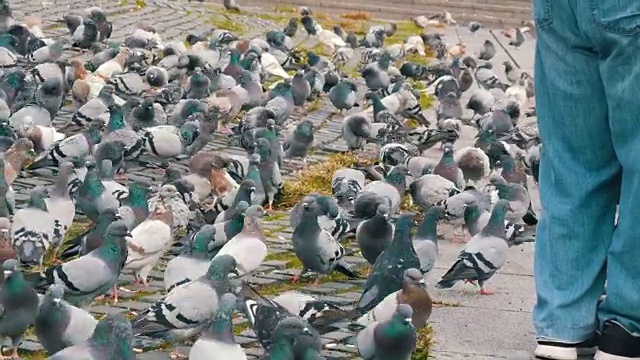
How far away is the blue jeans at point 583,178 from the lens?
168 inches

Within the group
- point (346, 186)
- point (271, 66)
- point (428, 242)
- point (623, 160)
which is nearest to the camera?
point (623, 160)

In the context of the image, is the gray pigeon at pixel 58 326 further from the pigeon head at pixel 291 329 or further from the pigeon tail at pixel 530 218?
the pigeon tail at pixel 530 218

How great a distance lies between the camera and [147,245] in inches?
278

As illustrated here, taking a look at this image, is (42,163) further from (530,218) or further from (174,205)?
(530,218)

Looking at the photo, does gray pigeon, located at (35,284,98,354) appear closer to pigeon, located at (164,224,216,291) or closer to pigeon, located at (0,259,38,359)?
pigeon, located at (0,259,38,359)

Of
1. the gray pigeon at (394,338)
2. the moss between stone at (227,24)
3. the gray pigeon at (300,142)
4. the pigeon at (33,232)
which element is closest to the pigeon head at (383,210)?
the pigeon at (33,232)

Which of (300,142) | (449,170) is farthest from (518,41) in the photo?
(449,170)

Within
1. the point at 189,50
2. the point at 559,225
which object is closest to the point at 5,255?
the point at 559,225

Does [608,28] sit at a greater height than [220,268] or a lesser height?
greater

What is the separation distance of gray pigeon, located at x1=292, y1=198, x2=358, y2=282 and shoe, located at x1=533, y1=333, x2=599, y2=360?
2653mm

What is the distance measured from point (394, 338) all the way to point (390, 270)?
1.11m

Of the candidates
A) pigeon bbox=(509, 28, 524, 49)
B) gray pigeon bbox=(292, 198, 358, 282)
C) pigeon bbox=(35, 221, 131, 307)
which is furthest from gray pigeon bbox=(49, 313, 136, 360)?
pigeon bbox=(509, 28, 524, 49)

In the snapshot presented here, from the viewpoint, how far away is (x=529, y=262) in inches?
307

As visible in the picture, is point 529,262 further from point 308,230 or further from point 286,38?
point 286,38
